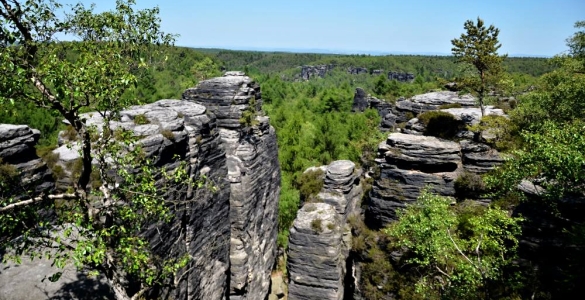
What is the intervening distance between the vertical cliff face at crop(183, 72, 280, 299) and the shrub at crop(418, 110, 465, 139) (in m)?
11.9

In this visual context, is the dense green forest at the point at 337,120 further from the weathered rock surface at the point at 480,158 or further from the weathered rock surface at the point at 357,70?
the weathered rock surface at the point at 357,70

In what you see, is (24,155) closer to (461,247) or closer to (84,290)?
(84,290)

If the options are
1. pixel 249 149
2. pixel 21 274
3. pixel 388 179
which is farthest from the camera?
pixel 249 149

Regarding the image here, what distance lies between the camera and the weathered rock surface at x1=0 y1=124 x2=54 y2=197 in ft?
46.7

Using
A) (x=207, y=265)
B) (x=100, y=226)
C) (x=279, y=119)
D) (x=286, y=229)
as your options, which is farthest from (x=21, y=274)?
(x=279, y=119)

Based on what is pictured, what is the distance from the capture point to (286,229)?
3769 centimetres

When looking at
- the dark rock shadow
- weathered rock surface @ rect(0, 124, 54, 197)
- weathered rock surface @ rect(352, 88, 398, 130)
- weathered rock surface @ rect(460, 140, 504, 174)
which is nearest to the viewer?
the dark rock shadow

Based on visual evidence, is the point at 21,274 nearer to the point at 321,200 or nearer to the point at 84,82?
the point at 84,82

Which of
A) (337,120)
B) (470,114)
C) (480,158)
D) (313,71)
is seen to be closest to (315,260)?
(480,158)

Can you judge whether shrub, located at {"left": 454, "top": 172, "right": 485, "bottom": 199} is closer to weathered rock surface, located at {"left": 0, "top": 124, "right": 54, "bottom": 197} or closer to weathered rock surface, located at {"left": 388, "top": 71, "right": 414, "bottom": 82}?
weathered rock surface, located at {"left": 0, "top": 124, "right": 54, "bottom": 197}

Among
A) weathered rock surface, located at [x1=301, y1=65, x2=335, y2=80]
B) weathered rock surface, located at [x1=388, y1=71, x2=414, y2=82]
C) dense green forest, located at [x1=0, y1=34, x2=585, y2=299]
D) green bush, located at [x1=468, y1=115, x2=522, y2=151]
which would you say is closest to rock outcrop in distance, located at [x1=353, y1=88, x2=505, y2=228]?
green bush, located at [x1=468, y1=115, x2=522, y2=151]

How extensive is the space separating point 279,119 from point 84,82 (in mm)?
55405

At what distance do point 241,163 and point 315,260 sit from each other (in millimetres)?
7925

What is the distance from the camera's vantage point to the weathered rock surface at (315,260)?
69.0 feet
